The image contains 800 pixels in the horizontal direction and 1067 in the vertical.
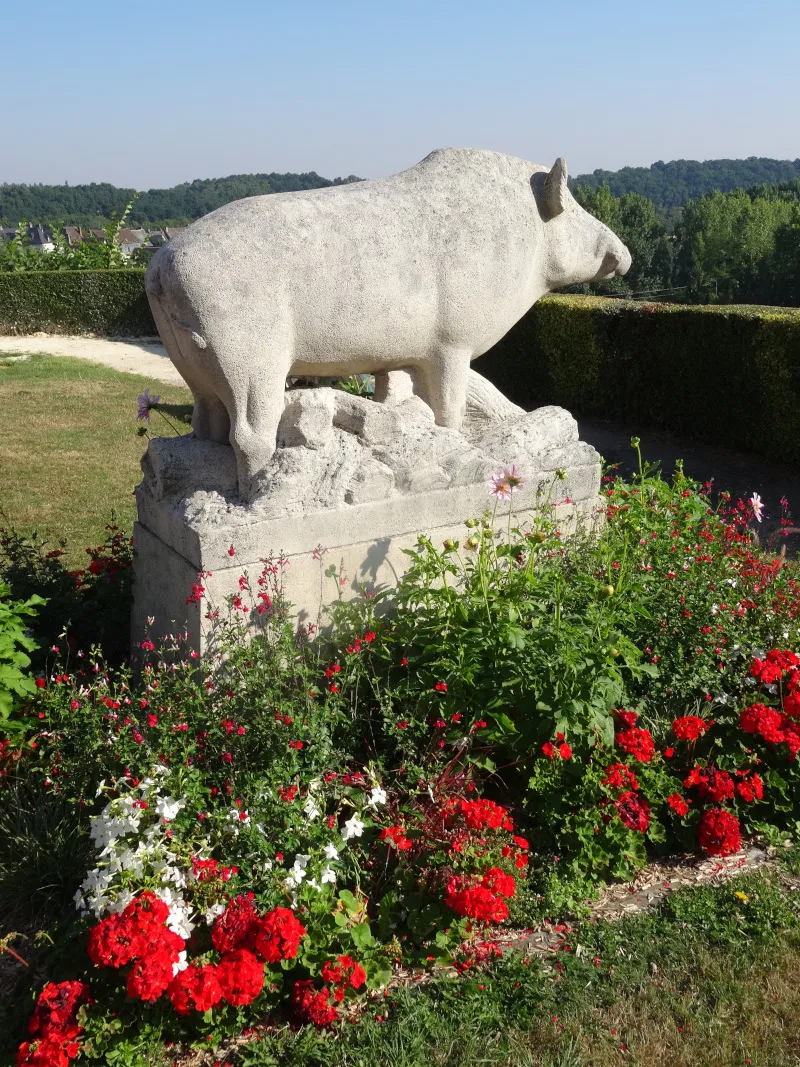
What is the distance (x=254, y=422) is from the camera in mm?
3979

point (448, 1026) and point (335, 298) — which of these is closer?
point (448, 1026)

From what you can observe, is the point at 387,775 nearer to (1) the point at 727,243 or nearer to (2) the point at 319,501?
(2) the point at 319,501

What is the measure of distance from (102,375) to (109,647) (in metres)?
12.7

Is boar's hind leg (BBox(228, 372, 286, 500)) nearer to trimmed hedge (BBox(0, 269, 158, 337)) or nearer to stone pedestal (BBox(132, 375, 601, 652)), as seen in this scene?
stone pedestal (BBox(132, 375, 601, 652))

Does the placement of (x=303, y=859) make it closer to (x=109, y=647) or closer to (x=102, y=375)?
(x=109, y=647)

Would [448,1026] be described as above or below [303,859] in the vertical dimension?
below

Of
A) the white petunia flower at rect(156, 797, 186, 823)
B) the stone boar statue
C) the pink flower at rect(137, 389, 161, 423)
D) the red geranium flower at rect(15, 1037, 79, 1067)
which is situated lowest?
the red geranium flower at rect(15, 1037, 79, 1067)

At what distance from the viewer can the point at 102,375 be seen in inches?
642

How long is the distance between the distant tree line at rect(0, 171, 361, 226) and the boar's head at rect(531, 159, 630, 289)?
168 feet

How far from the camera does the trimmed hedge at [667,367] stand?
35.8 ft

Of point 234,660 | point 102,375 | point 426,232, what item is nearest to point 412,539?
point 234,660

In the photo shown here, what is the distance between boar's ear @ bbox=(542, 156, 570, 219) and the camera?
4355 mm

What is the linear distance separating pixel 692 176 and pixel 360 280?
134936 millimetres

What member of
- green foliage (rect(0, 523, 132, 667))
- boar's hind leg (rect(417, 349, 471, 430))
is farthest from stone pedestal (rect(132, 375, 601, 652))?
green foliage (rect(0, 523, 132, 667))
